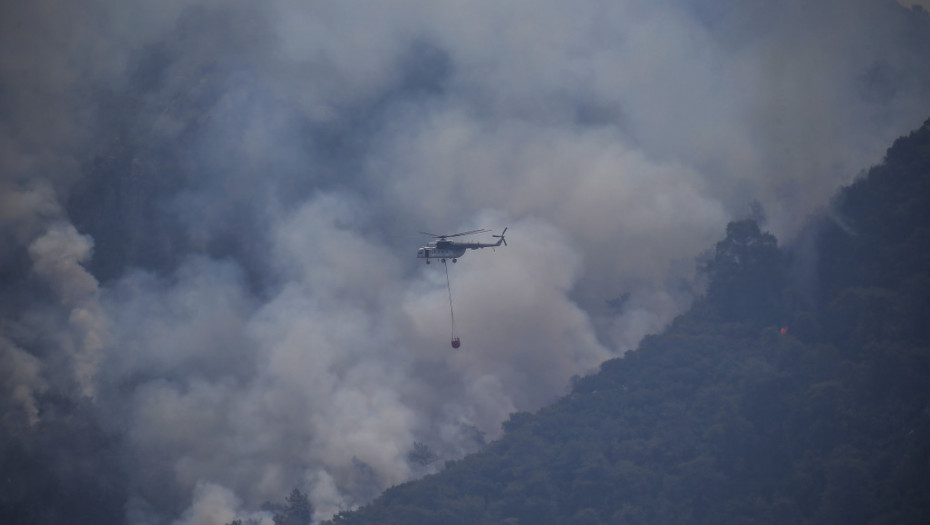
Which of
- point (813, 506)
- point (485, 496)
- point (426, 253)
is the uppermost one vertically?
point (426, 253)

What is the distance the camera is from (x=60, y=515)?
131 m

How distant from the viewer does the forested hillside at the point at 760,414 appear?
117 meters

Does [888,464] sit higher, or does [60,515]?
[60,515]

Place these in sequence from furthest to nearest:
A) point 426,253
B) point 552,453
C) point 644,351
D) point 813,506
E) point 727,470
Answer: point 644,351, point 552,453, point 727,470, point 813,506, point 426,253

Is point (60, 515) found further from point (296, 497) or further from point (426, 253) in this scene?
point (426, 253)

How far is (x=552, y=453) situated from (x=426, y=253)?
37.7m

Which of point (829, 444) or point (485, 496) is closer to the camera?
point (829, 444)

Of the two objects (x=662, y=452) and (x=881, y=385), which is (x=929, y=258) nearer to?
(x=881, y=385)

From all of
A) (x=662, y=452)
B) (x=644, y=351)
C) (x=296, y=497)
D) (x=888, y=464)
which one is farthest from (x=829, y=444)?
(x=296, y=497)

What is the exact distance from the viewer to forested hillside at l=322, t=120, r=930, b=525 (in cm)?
11656

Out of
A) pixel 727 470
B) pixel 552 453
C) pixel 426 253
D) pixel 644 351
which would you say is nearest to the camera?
pixel 426 253

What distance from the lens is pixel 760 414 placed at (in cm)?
12781

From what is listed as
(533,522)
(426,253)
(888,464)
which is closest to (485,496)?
(533,522)

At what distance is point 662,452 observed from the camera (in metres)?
129
